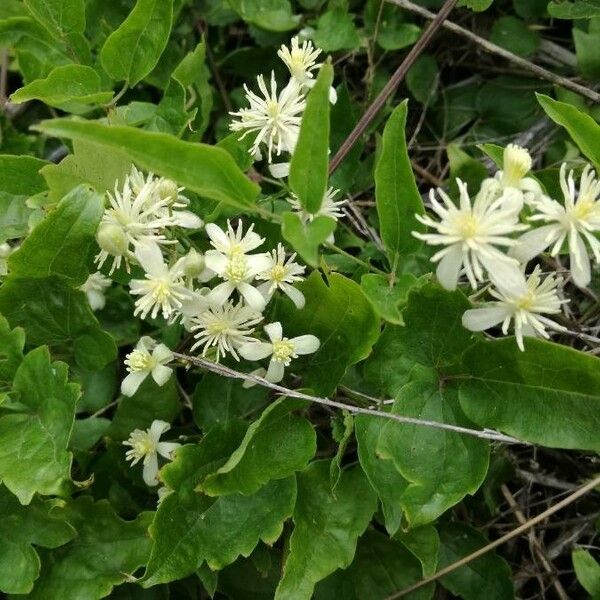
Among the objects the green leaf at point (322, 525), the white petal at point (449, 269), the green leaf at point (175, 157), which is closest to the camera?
the green leaf at point (175, 157)

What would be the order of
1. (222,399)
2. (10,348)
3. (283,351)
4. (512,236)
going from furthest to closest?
1. (222,399)
2. (10,348)
3. (283,351)
4. (512,236)

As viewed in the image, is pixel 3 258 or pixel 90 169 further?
pixel 3 258

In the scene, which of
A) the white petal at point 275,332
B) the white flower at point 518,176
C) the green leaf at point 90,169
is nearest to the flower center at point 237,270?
the white petal at point 275,332

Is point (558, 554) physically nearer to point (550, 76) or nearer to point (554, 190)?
point (554, 190)

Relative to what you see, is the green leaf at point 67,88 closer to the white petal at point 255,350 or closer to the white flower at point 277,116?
the white flower at point 277,116

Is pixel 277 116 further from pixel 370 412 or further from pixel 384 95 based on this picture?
pixel 370 412

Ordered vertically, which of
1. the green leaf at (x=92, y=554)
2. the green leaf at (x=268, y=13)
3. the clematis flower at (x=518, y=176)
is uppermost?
the clematis flower at (x=518, y=176)

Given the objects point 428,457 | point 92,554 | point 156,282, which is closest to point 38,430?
point 92,554
